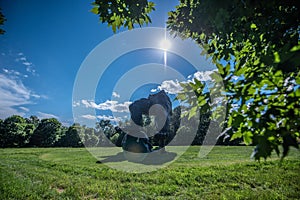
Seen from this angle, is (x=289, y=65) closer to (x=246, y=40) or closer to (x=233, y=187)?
(x=246, y=40)

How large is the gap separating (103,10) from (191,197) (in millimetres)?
4835

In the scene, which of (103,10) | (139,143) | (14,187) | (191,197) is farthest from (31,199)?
(139,143)

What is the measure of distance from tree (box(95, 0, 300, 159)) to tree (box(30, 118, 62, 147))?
56349 millimetres

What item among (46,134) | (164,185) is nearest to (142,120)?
(164,185)

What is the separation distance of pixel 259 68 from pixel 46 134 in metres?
58.5

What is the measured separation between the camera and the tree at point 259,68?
5.20ft

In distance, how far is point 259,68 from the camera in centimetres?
190

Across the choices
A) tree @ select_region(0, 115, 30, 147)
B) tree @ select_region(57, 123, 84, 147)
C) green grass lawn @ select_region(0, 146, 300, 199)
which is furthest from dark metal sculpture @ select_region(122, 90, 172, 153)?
tree @ select_region(0, 115, 30, 147)

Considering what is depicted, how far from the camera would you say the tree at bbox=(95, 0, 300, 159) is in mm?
1586

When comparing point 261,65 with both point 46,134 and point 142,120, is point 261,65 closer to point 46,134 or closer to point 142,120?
point 142,120

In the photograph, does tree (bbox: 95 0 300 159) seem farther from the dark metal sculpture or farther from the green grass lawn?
the dark metal sculpture

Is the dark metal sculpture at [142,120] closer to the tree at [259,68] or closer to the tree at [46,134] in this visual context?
the tree at [259,68]

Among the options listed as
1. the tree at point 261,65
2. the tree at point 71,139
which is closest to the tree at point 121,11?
the tree at point 261,65

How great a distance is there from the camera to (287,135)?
4.61 feet
